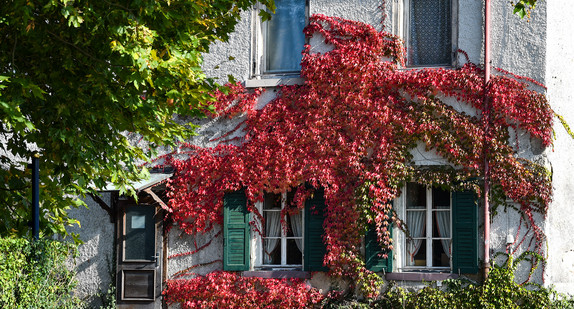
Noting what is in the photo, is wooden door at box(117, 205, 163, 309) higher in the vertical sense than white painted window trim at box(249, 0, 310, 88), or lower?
lower

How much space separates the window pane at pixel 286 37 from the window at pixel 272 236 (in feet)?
7.26

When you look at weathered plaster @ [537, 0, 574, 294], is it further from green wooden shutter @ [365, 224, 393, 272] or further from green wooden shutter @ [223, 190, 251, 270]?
green wooden shutter @ [223, 190, 251, 270]

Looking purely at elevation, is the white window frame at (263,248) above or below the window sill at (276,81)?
below

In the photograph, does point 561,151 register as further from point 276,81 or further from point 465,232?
point 276,81

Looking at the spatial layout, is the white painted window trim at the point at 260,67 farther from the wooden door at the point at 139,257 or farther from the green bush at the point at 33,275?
the green bush at the point at 33,275

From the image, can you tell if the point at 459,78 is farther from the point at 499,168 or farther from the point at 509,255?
the point at 509,255

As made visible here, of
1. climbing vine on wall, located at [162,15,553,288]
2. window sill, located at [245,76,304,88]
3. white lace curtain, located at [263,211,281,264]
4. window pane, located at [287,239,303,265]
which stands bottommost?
window pane, located at [287,239,303,265]

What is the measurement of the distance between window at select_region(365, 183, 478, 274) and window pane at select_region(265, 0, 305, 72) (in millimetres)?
2928

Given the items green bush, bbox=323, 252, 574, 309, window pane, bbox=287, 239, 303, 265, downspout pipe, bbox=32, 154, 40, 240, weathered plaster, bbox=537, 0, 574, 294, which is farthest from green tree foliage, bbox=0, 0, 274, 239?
weathered plaster, bbox=537, 0, 574, 294

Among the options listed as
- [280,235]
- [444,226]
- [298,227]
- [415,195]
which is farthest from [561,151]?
[280,235]

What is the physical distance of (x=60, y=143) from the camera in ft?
31.4

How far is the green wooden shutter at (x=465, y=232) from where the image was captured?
1193 centimetres

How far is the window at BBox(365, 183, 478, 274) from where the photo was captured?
12.2 metres

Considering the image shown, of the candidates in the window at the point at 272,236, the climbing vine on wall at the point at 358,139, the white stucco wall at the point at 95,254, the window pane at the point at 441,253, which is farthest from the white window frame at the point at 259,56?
the window pane at the point at 441,253
